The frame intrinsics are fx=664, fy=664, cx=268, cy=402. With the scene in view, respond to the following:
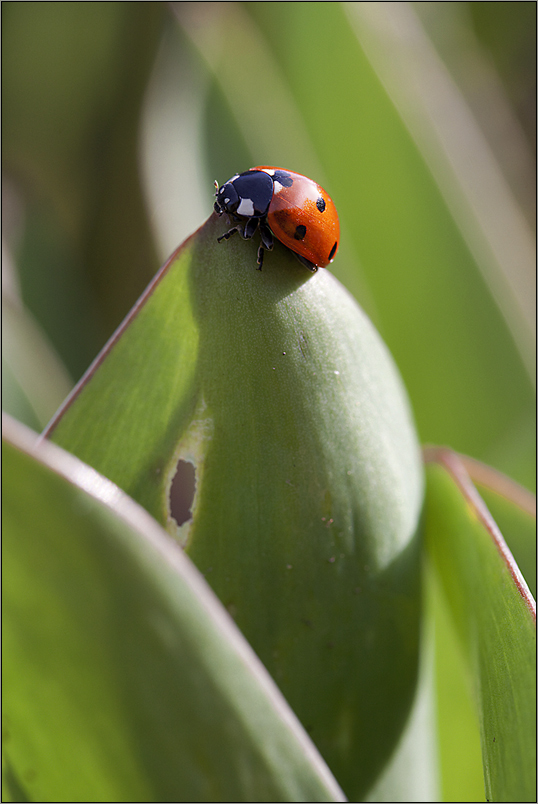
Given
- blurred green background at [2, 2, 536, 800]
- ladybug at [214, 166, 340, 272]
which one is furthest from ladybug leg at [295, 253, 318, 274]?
blurred green background at [2, 2, 536, 800]

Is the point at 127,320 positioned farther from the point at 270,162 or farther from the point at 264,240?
the point at 270,162

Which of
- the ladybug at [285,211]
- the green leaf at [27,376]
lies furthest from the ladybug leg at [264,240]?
the green leaf at [27,376]

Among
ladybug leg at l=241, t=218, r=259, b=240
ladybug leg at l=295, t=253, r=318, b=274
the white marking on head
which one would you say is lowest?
ladybug leg at l=295, t=253, r=318, b=274

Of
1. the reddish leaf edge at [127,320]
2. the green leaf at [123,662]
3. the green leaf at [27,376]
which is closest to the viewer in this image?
the green leaf at [123,662]

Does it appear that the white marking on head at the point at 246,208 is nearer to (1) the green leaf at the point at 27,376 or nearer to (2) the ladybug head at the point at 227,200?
(2) the ladybug head at the point at 227,200

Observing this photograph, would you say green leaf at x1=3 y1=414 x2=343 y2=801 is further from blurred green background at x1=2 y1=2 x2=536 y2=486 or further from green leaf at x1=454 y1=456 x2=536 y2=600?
blurred green background at x1=2 y1=2 x2=536 y2=486

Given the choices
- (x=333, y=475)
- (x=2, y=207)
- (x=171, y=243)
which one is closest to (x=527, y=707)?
(x=333, y=475)
